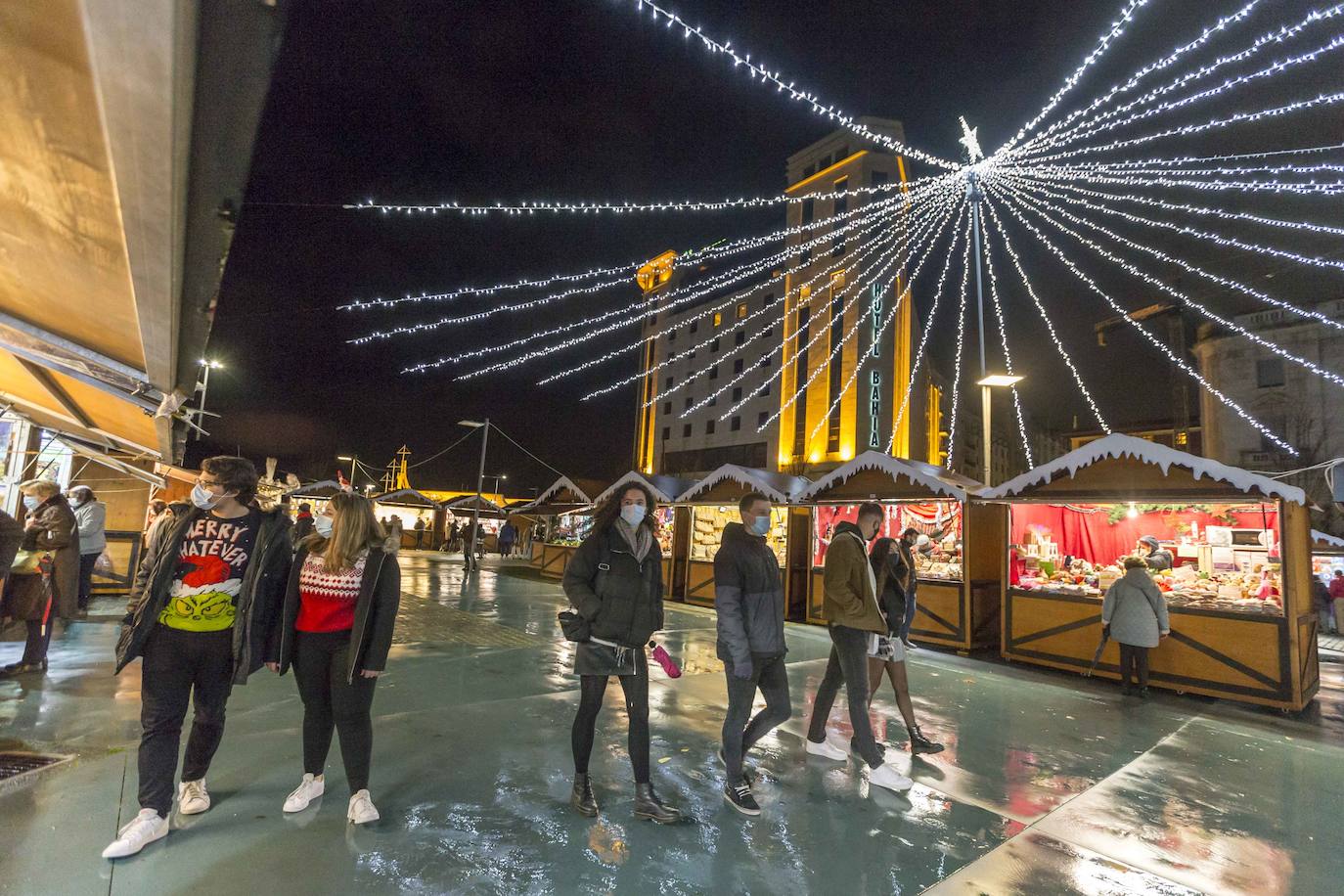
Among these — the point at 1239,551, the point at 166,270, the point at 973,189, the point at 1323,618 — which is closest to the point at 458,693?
the point at 166,270

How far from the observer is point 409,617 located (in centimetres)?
919

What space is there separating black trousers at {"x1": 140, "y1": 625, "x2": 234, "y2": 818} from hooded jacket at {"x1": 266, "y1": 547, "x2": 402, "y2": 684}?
0.67 feet

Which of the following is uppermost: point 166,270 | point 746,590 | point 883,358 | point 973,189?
point 883,358

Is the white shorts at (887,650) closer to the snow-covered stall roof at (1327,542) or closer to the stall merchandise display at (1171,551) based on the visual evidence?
the stall merchandise display at (1171,551)

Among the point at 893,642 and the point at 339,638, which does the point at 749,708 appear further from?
the point at 339,638

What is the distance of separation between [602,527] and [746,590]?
874 mm

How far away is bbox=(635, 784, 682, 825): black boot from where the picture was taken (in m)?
3.01

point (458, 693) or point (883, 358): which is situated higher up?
point (883, 358)

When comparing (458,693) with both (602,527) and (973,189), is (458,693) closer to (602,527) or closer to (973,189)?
(602,527)

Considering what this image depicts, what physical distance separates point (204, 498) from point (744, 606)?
2.68 metres

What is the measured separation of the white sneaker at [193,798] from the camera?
284cm

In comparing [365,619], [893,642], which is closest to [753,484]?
[893,642]

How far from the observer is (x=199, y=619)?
2.74 metres

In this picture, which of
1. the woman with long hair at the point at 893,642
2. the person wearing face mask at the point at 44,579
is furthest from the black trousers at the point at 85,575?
the woman with long hair at the point at 893,642
